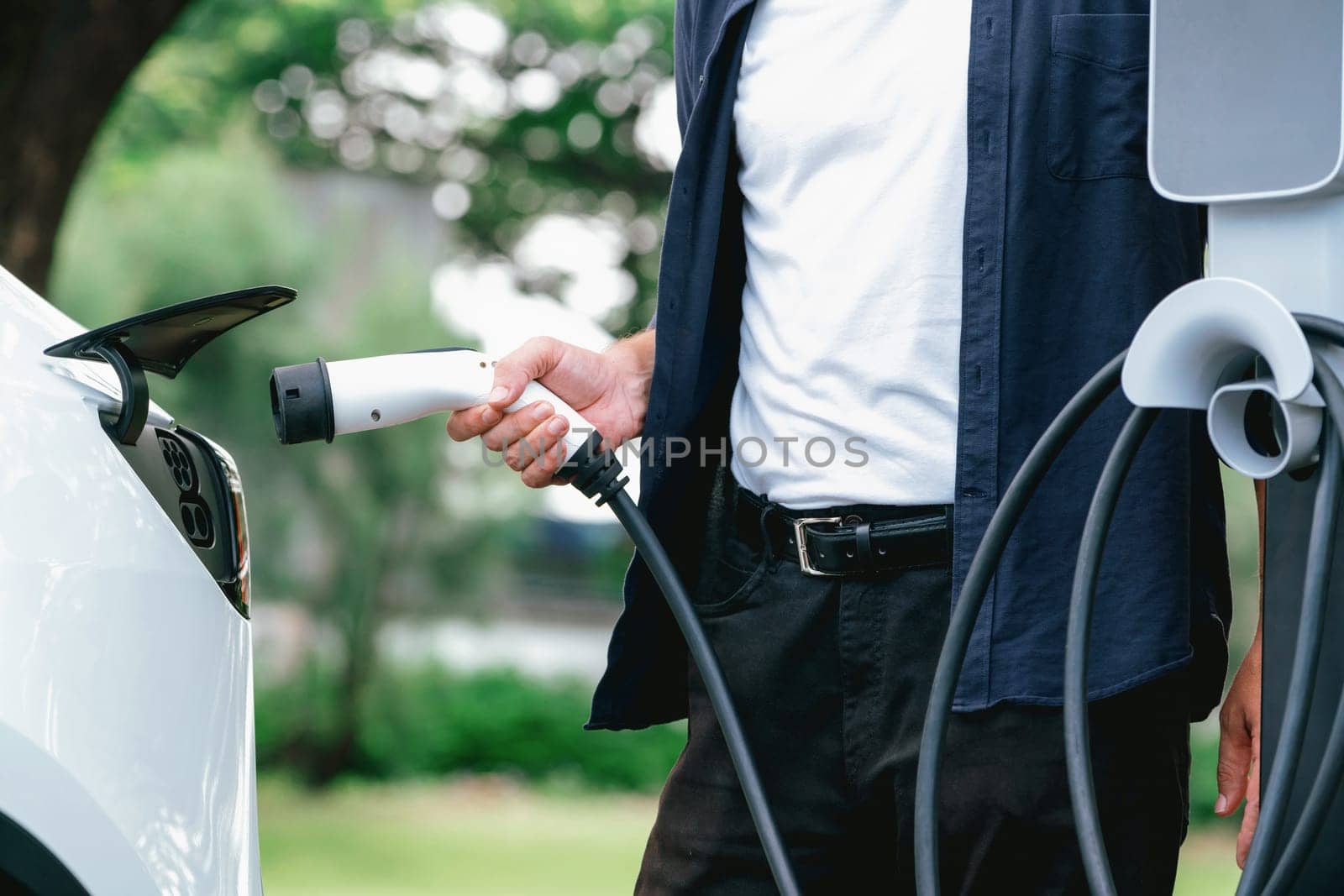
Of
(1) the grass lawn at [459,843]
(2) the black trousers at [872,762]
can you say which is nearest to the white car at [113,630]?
(2) the black trousers at [872,762]

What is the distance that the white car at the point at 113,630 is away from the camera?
1.13m

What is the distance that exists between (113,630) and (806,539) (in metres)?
0.72

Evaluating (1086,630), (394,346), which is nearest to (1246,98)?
(1086,630)

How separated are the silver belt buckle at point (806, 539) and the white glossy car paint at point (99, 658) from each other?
2.04 feet

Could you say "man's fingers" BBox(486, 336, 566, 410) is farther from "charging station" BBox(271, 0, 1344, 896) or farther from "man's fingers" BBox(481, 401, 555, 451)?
"charging station" BBox(271, 0, 1344, 896)

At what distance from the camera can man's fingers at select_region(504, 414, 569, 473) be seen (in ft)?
5.20

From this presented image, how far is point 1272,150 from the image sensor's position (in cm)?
96

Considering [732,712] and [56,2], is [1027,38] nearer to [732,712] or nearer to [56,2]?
[732,712]

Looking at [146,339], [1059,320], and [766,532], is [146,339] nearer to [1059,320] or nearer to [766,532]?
[766,532]

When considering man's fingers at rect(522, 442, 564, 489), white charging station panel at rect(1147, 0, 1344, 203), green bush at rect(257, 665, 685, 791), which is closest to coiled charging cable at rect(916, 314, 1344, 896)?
white charging station panel at rect(1147, 0, 1344, 203)

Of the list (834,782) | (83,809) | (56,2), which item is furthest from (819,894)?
(56,2)

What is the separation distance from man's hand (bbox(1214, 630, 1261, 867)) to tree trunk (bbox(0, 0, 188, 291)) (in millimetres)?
3071

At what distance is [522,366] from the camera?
1.62 meters

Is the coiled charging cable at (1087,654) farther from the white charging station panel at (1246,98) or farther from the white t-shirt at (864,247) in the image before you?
the white t-shirt at (864,247)
